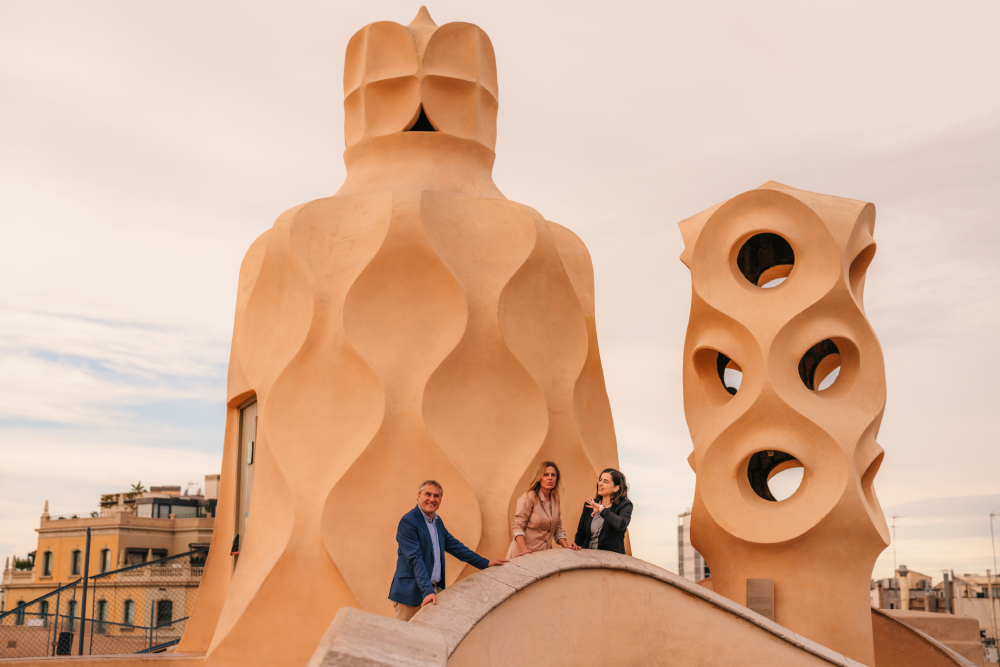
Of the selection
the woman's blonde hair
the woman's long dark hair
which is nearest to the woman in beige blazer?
the woman's blonde hair

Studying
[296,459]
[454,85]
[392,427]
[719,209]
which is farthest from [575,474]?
[454,85]

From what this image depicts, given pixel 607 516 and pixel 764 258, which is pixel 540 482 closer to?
pixel 607 516

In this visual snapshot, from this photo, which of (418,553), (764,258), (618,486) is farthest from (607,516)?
(764,258)

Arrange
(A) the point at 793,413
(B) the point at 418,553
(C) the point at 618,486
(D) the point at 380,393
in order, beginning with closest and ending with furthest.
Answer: (B) the point at 418,553
(C) the point at 618,486
(D) the point at 380,393
(A) the point at 793,413

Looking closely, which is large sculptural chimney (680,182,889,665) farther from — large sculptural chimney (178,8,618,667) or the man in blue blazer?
the man in blue blazer

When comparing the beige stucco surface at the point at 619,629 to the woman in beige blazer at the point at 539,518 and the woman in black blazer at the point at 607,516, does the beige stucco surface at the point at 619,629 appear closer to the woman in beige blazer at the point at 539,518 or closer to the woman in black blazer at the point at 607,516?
the woman in black blazer at the point at 607,516

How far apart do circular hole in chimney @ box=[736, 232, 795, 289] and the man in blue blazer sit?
8932 mm

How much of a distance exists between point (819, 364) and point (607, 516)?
8231 mm

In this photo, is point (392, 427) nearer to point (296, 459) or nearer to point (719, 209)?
point (296, 459)

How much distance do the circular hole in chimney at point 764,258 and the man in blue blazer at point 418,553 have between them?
8.93m

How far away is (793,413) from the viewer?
1185 centimetres

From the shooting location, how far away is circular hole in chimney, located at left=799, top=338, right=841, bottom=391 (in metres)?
14.4

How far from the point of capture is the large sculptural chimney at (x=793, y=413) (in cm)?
1170

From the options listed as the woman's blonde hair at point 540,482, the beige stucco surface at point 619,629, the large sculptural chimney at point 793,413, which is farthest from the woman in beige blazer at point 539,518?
the large sculptural chimney at point 793,413
